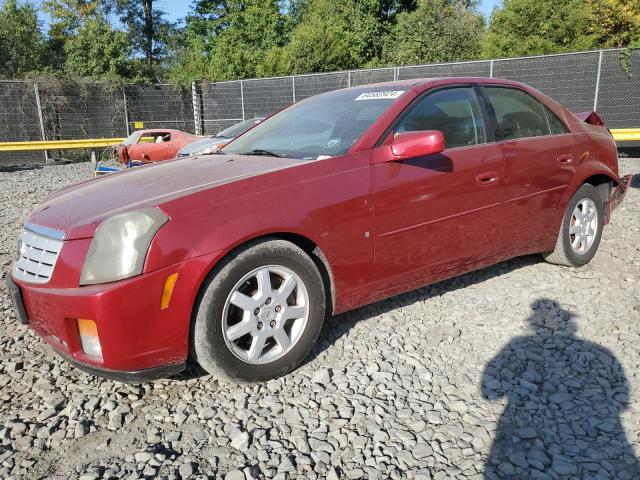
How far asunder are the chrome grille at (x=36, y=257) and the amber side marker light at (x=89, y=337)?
1.02 feet

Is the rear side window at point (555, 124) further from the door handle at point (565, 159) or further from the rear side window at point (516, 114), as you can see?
the door handle at point (565, 159)

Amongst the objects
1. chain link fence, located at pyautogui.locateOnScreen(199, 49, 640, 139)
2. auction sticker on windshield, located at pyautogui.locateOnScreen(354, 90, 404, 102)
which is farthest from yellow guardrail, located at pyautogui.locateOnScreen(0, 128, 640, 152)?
auction sticker on windshield, located at pyautogui.locateOnScreen(354, 90, 404, 102)

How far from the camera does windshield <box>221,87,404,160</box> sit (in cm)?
330

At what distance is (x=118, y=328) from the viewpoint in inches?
93.8

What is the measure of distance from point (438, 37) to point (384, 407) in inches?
958

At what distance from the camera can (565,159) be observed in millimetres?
4199

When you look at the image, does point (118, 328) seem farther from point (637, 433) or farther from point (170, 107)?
point (170, 107)

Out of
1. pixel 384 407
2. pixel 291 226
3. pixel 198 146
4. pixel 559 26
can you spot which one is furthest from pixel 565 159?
pixel 559 26

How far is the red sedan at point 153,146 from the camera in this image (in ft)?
42.8

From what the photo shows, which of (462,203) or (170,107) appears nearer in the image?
(462,203)

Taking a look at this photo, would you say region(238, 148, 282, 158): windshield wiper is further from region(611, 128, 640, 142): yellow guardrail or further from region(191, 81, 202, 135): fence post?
region(191, 81, 202, 135): fence post

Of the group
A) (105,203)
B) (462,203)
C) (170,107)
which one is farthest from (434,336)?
(170,107)

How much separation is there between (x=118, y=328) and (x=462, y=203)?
7.45ft

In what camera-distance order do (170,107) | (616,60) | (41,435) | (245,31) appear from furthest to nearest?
(245,31) → (170,107) → (616,60) → (41,435)
